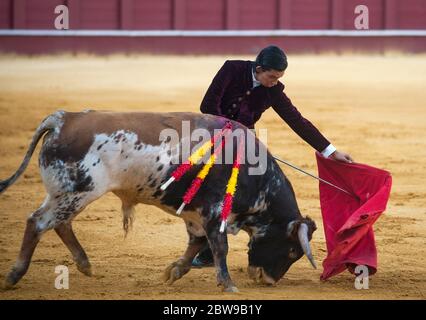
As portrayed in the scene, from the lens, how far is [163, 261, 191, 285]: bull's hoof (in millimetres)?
4941

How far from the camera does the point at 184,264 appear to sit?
16.4ft

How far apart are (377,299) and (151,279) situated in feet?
3.64

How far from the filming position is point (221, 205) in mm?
4758

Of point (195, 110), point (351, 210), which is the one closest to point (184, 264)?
point (351, 210)

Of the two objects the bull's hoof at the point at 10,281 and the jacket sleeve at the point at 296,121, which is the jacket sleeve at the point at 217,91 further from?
the bull's hoof at the point at 10,281

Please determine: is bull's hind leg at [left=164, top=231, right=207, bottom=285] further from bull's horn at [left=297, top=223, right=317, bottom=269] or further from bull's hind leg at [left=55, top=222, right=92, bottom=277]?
bull's horn at [left=297, top=223, right=317, bottom=269]

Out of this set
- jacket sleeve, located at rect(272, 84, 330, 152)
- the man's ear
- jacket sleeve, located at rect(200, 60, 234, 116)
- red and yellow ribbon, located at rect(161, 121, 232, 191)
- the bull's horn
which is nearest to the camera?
red and yellow ribbon, located at rect(161, 121, 232, 191)

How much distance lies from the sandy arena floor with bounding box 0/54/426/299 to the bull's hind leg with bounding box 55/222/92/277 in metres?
0.06

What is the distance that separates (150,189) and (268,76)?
798 mm

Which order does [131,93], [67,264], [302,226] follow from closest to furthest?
[302,226], [67,264], [131,93]

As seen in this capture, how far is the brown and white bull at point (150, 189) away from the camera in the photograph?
454 centimetres

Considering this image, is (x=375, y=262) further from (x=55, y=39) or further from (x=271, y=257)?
(x=55, y=39)

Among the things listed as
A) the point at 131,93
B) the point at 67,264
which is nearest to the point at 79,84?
the point at 131,93

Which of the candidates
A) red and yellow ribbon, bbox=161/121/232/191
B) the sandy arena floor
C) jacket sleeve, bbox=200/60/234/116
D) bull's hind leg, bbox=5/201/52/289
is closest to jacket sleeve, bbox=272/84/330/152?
jacket sleeve, bbox=200/60/234/116
